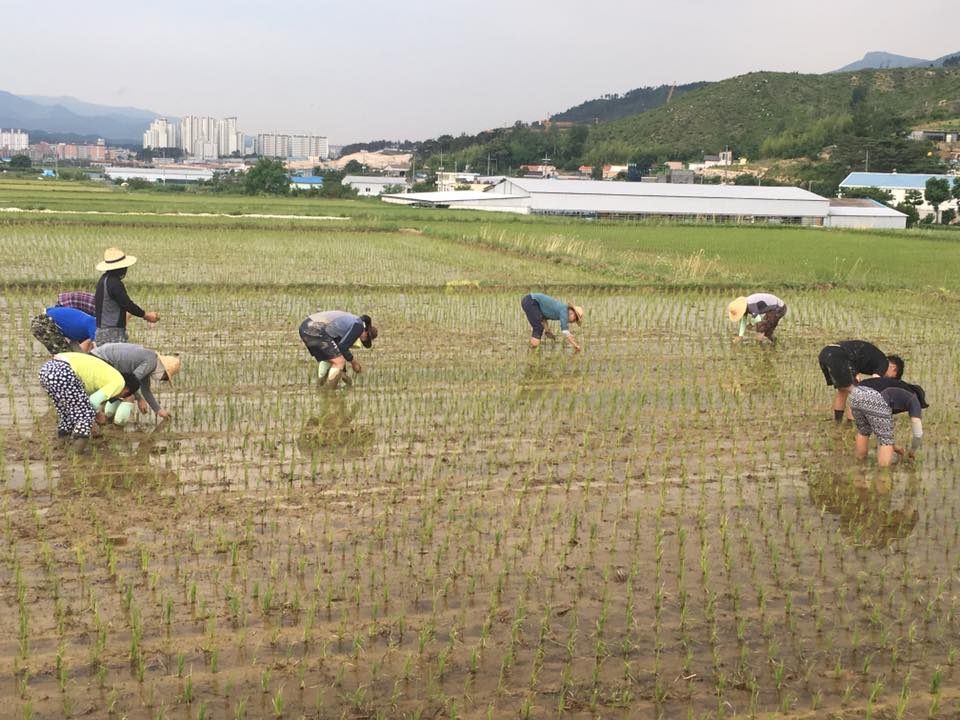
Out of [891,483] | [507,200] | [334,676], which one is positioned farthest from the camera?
[507,200]

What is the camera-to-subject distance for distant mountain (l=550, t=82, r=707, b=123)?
168 m

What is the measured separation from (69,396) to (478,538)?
3.06m

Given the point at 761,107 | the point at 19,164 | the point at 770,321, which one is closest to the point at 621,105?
the point at 761,107

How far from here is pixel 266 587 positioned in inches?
179

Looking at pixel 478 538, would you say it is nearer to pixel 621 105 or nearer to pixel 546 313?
pixel 546 313

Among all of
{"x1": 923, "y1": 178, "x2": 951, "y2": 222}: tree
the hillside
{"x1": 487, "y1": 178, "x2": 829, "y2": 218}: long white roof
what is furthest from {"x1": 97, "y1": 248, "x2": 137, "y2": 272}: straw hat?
the hillside

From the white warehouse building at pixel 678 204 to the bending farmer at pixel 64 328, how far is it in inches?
1360

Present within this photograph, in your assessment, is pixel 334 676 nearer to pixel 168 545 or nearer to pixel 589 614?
pixel 589 614

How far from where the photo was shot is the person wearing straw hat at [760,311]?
1056cm

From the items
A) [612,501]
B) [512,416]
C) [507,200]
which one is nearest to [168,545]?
[612,501]

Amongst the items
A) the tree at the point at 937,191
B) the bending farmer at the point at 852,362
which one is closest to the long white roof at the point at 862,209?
the tree at the point at 937,191

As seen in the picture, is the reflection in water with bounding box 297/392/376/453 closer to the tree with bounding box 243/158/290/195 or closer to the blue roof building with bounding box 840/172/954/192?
the blue roof building with bounding box 840/172/954/192

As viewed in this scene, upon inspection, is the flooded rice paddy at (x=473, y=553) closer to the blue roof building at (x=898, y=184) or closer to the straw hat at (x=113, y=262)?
the straw hat at (x=113, y=262)

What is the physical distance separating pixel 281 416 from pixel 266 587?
313 centimetres
